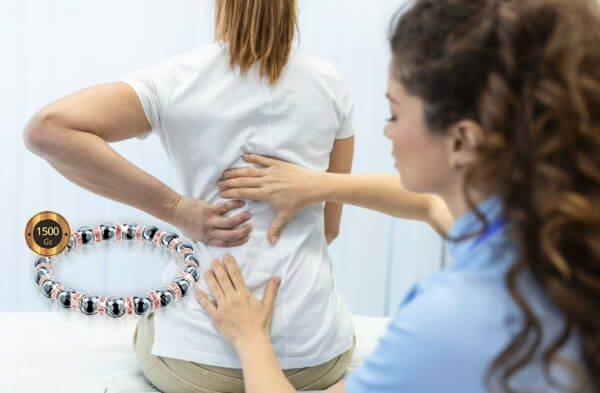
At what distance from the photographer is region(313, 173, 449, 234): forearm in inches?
47.7

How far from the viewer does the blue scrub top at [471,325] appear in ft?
2.09

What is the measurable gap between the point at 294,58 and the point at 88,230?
511 mm

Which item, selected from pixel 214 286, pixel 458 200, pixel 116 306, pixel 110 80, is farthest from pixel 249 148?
pixel 110 80

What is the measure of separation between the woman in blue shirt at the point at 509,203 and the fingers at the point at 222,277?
473 mm

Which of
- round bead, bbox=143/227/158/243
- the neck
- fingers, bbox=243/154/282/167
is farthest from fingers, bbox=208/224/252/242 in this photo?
the neck

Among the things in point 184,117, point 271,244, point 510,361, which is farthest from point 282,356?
point 510,361

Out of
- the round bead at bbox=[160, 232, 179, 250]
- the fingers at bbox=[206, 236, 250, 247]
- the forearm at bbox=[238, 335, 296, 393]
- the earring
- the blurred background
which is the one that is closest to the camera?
the earring

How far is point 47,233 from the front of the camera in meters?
1.22

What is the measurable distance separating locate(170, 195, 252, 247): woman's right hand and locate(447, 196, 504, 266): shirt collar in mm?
537

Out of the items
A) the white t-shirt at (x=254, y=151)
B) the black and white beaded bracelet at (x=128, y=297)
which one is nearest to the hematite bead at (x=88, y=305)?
the black and white beaded bracelet at (x=128, y=297)

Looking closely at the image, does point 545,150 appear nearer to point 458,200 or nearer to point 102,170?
point 458,200

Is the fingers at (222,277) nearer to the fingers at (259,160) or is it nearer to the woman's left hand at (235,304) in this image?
the woman's left hand at (235,304)

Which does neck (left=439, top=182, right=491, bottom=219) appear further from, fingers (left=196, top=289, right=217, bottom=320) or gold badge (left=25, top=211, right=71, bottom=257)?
gold badge (left=25, top=211, right=71, bottom=257)

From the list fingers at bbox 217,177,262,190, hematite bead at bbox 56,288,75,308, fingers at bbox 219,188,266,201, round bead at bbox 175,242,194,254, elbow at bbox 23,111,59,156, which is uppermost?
elbow at bbox 23,111,59,156
